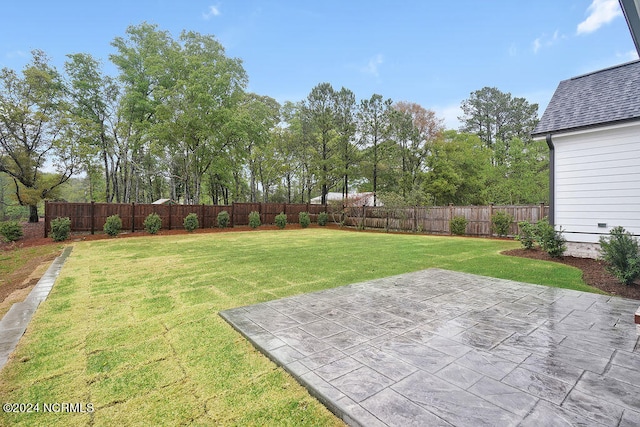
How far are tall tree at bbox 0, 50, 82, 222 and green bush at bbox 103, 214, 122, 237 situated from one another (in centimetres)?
895

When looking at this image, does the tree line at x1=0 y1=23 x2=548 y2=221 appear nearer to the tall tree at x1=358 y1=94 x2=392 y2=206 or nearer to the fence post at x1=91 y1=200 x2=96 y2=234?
the tall tree at x1=358 y1=94 x2=392 y2=206

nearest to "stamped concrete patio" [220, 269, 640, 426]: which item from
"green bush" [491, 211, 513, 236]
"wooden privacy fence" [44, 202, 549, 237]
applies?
"green bush" [491, 211, 513, 236]

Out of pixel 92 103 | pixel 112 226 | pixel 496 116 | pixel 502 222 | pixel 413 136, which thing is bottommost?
pixel 112 226

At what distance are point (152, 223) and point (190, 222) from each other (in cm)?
175

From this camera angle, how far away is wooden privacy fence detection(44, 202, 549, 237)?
1182 cm

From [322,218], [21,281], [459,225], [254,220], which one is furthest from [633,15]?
[322,218]

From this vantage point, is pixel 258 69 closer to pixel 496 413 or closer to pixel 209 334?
pixel 209 334

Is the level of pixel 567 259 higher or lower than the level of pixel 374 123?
lower

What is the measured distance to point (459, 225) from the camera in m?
13.0

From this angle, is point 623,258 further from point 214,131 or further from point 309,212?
point 214,131

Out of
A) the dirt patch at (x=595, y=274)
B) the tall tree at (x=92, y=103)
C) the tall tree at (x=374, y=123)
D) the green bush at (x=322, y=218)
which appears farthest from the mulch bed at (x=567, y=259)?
the tall tree at (x=374, y=123)

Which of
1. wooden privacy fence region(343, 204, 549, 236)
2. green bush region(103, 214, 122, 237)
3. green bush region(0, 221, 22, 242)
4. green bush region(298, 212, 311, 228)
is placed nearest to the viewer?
green bush region(0, 221, 22, 242)

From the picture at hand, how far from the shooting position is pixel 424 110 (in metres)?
22.7

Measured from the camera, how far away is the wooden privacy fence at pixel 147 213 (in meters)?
12.0
